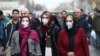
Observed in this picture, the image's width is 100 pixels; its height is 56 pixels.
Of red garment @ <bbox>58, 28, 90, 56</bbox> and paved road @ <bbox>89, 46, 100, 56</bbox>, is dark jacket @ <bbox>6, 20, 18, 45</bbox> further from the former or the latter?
paved road @ <bbox>89, 46, 100, 56</bbox>

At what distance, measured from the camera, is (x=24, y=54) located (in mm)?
8867

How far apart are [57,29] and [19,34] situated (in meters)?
1.41

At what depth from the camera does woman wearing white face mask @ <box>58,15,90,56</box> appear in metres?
8.88

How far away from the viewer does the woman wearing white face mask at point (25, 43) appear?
29.0 feet

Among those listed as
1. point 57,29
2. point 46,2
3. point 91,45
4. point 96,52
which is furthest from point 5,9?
point 57,29

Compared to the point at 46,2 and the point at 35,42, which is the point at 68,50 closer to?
the point at 35,42

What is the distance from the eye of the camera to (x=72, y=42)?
8.88 meters

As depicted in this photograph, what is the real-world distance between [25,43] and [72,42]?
0.98 m

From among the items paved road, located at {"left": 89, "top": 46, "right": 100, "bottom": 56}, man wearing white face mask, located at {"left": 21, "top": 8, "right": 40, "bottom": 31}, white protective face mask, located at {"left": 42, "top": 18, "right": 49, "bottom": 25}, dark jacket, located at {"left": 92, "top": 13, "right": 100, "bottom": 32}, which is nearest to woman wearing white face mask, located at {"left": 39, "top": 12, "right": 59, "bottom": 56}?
white protective face mask, located at {"left": 42, "top": 18, "right": 49, "bottom": 25}

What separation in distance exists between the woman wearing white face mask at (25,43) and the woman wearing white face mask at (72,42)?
20.9 inches

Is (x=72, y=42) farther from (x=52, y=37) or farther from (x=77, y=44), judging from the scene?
(x=52, y=37)

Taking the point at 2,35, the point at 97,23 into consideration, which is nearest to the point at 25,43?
the point at 2,35

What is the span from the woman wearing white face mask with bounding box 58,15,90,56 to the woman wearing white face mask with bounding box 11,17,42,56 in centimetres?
53

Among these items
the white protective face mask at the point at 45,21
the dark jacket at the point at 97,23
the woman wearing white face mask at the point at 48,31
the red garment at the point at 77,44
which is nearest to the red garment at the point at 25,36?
the red garment at the point at 77,44
